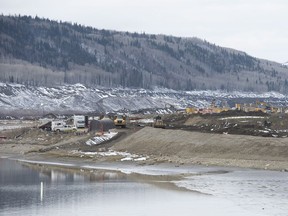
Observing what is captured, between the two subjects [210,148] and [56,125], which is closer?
[210,148]

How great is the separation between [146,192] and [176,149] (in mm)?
27543

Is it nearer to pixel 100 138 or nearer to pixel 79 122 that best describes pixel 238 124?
pixel 100 138

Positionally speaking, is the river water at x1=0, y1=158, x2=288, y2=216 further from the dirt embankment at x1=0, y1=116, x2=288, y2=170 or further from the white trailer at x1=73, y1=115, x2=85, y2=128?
the white trailer at x1=73, y1=115, x2=85, y2=128

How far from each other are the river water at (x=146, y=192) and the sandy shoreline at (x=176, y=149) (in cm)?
315

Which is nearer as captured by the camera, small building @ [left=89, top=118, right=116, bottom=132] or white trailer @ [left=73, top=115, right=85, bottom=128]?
small building @ [left=89, top=118, right=116, bottom=132]

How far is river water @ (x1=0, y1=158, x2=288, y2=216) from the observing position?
137 feet

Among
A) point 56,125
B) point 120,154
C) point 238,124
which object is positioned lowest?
point 120,154

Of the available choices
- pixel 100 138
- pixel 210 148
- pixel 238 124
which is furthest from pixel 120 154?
pixel 238 124

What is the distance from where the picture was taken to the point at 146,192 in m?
50.1

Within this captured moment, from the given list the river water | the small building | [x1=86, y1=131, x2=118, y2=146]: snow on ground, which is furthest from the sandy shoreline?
the small building

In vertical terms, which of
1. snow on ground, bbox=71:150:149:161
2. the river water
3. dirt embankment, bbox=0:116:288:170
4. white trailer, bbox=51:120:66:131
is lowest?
the river water

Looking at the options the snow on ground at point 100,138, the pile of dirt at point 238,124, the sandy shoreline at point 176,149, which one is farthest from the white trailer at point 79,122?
the snow on ground at point 100,138

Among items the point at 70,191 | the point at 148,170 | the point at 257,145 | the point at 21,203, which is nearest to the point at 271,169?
the point at 257,145

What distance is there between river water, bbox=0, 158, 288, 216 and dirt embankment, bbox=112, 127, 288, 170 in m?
3.20
